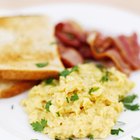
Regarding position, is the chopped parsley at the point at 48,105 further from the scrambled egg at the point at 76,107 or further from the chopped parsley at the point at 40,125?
the chopped parsley at the point at 40,125

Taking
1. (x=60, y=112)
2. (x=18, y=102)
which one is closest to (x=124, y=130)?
(x=60, y=112)

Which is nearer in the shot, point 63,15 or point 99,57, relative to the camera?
point 99,57

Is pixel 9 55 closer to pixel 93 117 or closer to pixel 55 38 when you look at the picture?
pixel 55 38

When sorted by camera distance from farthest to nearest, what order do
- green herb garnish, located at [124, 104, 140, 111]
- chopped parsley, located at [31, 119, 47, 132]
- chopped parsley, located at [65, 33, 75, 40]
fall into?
chopped parsley, located at [65, 33, 75, 40], green herb garnish, located at [124, 104, 140, 111], chopped parsley, located at [31, 119, 47, 132]

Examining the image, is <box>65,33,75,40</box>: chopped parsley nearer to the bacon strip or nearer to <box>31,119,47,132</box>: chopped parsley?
the bacon strip

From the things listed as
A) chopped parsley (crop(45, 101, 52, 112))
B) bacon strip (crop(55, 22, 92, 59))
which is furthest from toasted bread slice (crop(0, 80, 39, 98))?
bacon strip (crop(55, 22, 92, 59))
